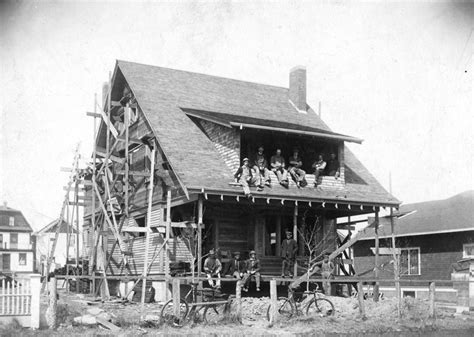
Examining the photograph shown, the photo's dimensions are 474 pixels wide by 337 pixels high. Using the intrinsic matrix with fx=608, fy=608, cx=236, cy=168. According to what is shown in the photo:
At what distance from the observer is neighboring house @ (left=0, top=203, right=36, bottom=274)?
247 ft

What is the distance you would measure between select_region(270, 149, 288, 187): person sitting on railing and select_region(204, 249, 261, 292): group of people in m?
3.12

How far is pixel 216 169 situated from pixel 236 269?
361 centimetres

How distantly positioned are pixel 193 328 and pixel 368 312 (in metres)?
6.25

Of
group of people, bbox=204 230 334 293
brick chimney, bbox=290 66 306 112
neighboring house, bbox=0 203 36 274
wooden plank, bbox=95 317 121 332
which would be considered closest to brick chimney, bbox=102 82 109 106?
brick chimney, bbox=290 66 306 112

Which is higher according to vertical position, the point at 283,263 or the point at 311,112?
the point at 311,112

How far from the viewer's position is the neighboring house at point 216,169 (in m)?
21.7

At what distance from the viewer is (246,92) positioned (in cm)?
2859

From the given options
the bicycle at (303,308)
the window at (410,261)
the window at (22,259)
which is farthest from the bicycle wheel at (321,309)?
the window at (22,259)

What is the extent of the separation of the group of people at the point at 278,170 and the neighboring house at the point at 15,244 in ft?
194

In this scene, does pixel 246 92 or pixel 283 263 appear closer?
pixel 283 263

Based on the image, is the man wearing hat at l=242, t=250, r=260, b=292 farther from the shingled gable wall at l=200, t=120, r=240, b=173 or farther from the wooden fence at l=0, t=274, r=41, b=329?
the wooden fence at l=0, t=274, r=41, b=329

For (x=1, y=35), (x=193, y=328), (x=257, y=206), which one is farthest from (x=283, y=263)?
(x=1, y=35)

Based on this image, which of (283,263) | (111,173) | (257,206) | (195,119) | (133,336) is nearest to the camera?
(133,336)

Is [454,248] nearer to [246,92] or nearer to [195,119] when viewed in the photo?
[246,92]
